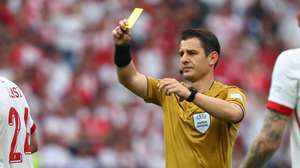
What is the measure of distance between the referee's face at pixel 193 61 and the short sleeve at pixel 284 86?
194cm

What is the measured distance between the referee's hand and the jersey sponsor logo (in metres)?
0.72

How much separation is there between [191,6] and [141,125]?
263cm

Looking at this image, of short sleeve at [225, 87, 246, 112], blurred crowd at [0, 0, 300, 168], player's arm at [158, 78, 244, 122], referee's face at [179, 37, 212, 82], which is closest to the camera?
player's arm at [158, 78, 244, 122]

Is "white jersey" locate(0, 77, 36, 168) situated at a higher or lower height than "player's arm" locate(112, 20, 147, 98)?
lower

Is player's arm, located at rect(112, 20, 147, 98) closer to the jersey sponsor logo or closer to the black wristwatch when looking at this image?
the jersey sponsor logo

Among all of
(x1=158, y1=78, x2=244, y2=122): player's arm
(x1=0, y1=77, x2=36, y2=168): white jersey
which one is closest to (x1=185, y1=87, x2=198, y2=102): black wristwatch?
(x1=158, y1=78, x2=244, y2=122): player's arm

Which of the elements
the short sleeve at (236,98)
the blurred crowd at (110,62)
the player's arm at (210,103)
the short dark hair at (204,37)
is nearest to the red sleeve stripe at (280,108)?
the player's arm at (210,103)

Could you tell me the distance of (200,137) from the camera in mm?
7461

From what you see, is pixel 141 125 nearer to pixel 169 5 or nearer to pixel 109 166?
pixel 109 166

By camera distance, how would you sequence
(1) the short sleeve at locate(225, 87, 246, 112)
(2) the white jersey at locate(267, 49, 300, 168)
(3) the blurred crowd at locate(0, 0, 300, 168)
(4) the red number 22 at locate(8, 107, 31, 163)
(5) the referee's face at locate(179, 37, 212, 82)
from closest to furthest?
(2) the white jersey at locate(267, 49, 300, 168) < (4) the red number 22 at locate(8, 107, 31, 163) < (1) the short sleeve at locate(225, 87, 246, 112) < (5) the referee's face at locate(179, 37, 212, 82) < (3) the blurred crowd at locate(0, 0, 300, 168)

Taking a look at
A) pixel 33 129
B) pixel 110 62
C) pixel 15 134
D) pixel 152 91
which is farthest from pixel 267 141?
pixel 110 62

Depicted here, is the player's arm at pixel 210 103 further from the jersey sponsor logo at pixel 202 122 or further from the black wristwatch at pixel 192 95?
the jersey sponsor logo at pixel 202 122

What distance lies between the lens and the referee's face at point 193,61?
7586 mm

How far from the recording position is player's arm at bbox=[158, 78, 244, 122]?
6.89 metres
